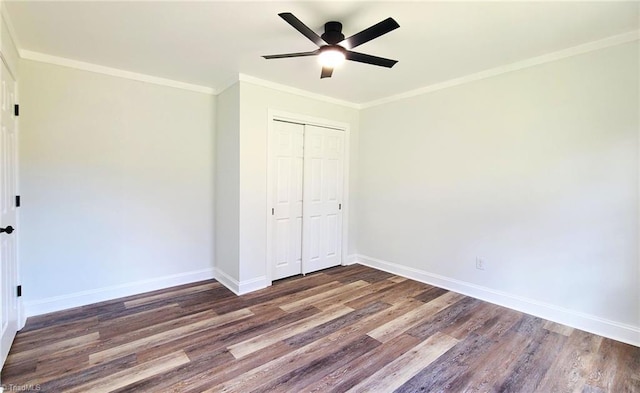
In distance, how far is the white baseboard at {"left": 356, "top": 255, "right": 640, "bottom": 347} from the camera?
254 cm

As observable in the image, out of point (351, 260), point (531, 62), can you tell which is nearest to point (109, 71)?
point (351, 260)

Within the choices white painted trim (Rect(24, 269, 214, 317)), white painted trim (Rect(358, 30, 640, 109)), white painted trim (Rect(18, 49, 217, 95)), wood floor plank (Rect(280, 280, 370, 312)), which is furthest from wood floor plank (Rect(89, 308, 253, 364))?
white painted trim (Rect(358, 30, 640, 109))

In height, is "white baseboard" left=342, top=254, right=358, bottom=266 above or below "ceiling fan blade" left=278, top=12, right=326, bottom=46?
below

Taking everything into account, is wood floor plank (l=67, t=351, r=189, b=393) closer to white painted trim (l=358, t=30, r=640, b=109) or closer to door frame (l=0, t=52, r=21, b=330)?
door frame (l=0, t=52, r=21, b=330)

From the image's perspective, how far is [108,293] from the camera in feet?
10.7

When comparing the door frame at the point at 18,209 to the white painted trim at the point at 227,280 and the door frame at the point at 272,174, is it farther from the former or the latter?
the door frame at the point at 272,174

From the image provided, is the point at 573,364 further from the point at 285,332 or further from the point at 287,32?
the point at 287,32

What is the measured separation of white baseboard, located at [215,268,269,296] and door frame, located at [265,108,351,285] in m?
0.09

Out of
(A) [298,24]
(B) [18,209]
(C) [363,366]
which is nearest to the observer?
(A) [298,24]

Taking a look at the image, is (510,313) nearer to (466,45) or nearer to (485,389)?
(485,389)

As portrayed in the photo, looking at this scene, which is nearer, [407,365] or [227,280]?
[407,365]

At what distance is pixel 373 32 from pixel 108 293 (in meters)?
3.63

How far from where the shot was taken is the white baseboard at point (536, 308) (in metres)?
2.54

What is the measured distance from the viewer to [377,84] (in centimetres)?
372
